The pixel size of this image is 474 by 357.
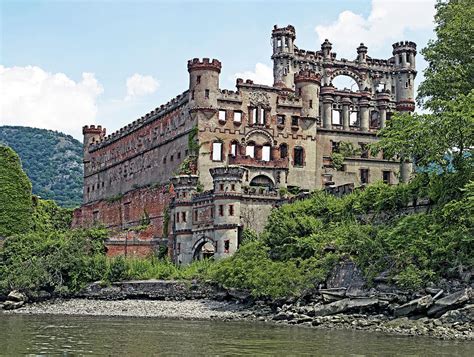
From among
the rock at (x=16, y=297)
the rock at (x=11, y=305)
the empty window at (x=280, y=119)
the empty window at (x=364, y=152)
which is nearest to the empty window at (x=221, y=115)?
the empty window at (x=280, y=119)

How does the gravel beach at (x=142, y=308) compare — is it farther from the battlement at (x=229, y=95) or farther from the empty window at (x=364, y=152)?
the empty window at (x=364, y=152)

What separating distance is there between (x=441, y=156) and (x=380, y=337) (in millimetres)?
14949

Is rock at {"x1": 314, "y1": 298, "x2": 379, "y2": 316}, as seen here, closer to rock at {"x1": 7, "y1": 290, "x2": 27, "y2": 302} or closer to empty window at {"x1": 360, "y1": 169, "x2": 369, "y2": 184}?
rock at {"x1": 7, "y1": 290, "x2": 27, "y2": 302}

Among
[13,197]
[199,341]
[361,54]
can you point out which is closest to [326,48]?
[361,54]

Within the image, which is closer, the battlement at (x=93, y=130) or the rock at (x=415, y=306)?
the rock at (x=415, y=306)

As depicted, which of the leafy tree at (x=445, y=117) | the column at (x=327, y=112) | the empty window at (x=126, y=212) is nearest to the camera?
the leafy tree at (x=445, y=117)

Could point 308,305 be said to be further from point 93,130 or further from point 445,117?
point 93,130

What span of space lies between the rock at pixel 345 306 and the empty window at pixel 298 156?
1065 inches

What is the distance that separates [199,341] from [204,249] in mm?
28729

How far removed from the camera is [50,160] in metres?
152

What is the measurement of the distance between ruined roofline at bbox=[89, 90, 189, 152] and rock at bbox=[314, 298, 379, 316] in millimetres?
30449

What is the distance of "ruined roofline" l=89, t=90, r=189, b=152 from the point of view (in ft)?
230

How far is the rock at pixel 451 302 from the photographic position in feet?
123

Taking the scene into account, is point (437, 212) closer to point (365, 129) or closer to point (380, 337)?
point (380, 337)
